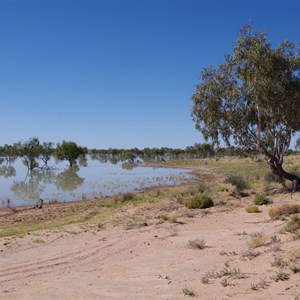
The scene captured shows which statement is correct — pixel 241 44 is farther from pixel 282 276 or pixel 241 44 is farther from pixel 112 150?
pixel 112 150

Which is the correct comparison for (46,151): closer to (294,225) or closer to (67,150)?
(67,150)

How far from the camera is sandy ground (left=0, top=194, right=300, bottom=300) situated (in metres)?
7.43

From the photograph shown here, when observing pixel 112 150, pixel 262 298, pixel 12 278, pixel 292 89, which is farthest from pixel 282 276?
pixel 112 150

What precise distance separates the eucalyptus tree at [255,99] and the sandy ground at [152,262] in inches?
277

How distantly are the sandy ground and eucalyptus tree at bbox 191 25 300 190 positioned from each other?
7.02 m

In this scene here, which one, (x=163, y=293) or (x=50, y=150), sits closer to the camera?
(x=163, y=293)

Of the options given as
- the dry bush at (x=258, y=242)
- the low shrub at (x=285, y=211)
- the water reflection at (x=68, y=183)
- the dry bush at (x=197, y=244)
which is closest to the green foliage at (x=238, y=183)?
the low shrub at (x=285, y=211)

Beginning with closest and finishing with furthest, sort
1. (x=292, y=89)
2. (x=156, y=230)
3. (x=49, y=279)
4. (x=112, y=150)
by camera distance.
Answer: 1. (x=49, y=279)
2. (x=156, y=230)
3. (x=292, y=89)
4. (x=112, y=150)

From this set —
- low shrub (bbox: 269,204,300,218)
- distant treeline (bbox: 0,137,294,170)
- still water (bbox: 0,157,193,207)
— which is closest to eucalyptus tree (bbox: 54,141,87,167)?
distant treeline (bbox: 0,137,294,170)

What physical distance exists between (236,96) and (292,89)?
9.91 feet

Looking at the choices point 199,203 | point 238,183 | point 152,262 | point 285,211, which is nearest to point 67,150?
point 238,183

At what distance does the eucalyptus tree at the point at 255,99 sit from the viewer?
807 inches

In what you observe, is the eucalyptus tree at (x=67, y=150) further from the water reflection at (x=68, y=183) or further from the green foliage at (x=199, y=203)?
the green foliage at (x=199, y=203)

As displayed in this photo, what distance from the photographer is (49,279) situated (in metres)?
9.20
